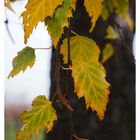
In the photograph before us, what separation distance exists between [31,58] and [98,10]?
0.14 m

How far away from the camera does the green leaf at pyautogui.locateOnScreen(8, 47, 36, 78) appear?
2.02 ft

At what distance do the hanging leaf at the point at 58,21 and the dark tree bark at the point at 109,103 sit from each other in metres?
0.88

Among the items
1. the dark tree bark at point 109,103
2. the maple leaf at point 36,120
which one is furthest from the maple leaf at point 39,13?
the dark tree bark at point 109,103

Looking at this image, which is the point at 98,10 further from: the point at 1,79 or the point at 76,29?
the point at 76,29

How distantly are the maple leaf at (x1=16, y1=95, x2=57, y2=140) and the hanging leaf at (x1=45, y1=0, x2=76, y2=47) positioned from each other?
0.12 metres

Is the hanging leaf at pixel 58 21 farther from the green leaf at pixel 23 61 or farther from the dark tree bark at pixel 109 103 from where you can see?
the dark tree bark at pixel 109 103

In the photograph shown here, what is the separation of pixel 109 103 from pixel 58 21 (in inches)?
48.4

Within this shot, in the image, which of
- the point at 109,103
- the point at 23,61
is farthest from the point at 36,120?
the point at 109,103

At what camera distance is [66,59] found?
25.7 inches

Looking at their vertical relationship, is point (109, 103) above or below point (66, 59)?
below

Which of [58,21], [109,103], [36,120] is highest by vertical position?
[58,21]

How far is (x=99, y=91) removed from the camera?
57cm

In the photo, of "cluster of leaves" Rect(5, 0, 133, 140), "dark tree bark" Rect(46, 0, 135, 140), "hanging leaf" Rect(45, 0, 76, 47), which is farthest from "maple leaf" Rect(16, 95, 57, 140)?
"dark tree bark" Rect(46, 0, 135, 140)

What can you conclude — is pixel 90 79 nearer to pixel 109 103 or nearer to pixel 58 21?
pixel 58 21
